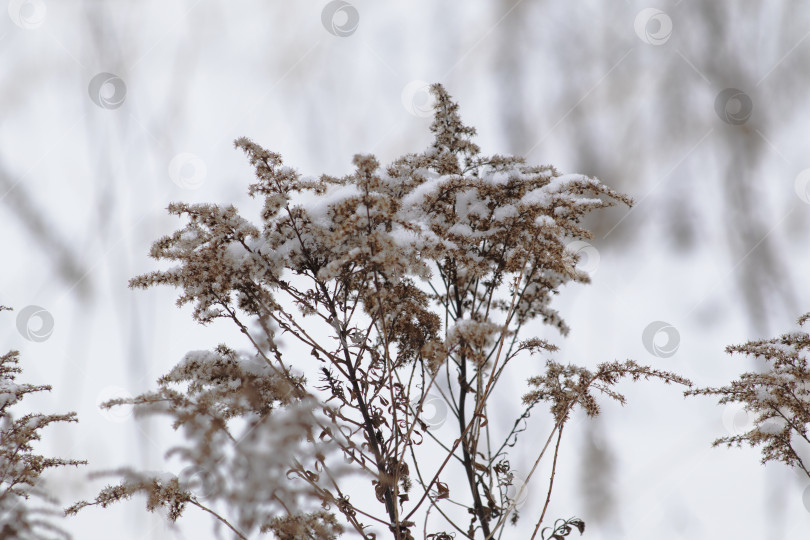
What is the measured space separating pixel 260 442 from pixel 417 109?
7.18ft

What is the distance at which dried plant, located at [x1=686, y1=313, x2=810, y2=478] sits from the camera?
1.81 meters

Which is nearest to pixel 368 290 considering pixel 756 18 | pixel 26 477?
pixel 26 477

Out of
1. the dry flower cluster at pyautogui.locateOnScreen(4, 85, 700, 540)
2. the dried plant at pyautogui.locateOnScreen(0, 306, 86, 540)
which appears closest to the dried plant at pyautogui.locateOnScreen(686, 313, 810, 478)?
the dry flower cluster at pyautogui.locateOnScreen(4, 85, 700, 540)

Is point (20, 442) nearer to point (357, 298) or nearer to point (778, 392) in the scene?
point (357, 298)

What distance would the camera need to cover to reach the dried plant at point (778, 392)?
1812 millimetres

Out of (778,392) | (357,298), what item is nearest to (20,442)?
(357,298)

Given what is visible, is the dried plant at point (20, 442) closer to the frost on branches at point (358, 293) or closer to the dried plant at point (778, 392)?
the frost on branches at point (358, 293)

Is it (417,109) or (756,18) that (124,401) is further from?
(756,18)

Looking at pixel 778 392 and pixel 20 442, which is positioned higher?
pixel 778 392

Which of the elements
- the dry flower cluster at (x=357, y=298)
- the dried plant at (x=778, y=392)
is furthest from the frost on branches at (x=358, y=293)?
the dried plant at (x=778, y=392)

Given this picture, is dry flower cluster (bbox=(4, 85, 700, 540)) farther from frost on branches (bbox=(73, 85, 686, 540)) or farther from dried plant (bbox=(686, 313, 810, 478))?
dried plant (bbox=(686, 313, 810, 478))

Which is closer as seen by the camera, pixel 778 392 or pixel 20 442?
pixel 20 442

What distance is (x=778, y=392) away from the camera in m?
1.80

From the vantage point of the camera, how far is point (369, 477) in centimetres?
155
